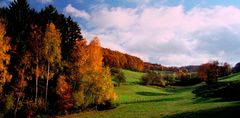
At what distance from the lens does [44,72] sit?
2594 inches

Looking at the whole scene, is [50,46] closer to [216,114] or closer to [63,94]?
[63,94]

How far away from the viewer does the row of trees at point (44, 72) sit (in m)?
63.1

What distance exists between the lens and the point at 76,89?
68688mm

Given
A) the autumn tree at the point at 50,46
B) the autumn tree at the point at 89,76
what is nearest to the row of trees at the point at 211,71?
the autumn tree at the point at 89,76

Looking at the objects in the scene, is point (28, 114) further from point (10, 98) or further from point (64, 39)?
point (64, 39)

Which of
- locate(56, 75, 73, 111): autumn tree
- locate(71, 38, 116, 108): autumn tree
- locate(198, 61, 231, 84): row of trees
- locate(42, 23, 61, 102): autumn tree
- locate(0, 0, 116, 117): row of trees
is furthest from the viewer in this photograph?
locate(198, 61, 231, 84): row of trees

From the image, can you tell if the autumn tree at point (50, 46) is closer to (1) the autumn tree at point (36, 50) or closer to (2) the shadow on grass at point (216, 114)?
(1) the autumn tree at point (36, 50)

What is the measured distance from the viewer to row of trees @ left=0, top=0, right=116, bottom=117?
2484 inches

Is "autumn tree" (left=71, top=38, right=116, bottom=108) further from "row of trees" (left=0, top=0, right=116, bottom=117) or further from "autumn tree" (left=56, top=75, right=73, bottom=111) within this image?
"autumn tree" (left=56, top=75, right=73, bottom=111)

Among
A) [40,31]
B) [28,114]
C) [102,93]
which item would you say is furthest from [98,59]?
[28,114]

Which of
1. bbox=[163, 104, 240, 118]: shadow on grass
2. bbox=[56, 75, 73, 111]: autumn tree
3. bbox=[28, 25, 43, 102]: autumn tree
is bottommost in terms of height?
bbox=[163, 104, 240, 118]: shadow on grass

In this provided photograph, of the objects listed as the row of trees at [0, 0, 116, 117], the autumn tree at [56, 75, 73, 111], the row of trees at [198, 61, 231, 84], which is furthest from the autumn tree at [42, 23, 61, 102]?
the row of trees at [198, 61, 231, 84]

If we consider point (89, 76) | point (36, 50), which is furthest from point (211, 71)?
point (36, 50)

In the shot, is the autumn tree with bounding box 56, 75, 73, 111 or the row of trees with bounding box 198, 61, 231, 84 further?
the row of trees with bounding box 198, 61, 231, 84
